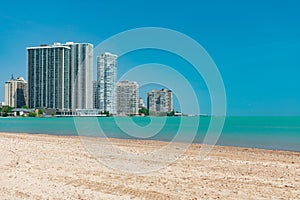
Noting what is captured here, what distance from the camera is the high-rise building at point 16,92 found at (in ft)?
555

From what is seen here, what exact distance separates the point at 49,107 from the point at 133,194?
127269 millimetres

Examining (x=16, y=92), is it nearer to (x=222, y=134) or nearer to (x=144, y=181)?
(x=222, y=134)

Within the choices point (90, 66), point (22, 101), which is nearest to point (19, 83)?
point (22, 101)

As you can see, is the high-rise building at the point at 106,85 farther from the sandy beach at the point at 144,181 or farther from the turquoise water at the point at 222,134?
the sandy beach at the point at 144,181

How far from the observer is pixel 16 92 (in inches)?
6791

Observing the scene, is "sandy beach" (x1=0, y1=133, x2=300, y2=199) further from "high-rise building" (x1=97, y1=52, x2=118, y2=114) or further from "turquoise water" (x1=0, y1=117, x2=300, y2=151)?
"turquoise water" (x1=0, y1=117, x2=300, y2=151)

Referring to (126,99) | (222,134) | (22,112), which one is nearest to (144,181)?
(126,99)

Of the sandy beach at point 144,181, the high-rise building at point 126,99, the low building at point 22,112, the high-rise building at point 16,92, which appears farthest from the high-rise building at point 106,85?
the high-rise building at point 16,92

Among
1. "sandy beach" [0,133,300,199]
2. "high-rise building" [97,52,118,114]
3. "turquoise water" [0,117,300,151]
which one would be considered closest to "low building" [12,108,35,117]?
"turquoise water" [0,117,300,151]

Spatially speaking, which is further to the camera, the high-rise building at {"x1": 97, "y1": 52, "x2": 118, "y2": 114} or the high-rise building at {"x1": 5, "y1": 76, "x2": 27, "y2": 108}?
the high-rise building at {"x1": 5, "y1": 76, "x2": 27, "y2": 108}

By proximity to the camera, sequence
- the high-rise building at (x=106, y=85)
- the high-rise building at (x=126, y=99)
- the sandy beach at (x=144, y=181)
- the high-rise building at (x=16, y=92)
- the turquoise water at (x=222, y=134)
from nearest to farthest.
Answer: the sandy beach at (x=144, y=181) < the high-rise building at (x=126, y=99) < the high-rise building at (x=106, y=85) < the turquoise water at (x=222, y=134) < the high-rise building at (x=16, y=92)

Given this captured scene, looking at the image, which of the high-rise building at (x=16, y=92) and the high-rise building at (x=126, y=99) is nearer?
the high-rise building at (x=126, y=99)

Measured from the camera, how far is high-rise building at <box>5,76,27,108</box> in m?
169

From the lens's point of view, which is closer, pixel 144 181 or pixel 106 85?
pixel 144 181
